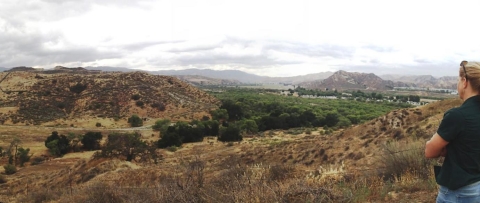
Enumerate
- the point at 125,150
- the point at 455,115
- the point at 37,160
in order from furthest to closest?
the point at 37,160, the point at 125,150, the point at 455,115

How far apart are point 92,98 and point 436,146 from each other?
2837 inches

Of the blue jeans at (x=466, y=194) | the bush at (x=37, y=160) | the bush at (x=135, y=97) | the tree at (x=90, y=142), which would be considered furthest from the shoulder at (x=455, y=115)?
the bush at (x=135, y=97)

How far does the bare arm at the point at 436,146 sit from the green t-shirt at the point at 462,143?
0.12ft

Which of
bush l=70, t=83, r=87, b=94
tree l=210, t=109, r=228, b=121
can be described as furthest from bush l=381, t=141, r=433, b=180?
bush l=70, t=83, r=87, b=94

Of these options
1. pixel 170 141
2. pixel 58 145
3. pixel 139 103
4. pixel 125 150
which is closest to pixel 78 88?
pixel 139 103

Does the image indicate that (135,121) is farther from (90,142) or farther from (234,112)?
(234,112)

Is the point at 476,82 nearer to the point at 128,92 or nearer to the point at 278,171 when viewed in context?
the point at 278,171

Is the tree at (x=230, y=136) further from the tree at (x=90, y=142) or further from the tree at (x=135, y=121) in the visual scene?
the tree at (x=135, y=121)

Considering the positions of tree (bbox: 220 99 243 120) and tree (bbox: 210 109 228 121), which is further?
tree (bbox: 220 99 243 120)

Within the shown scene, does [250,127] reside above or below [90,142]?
above

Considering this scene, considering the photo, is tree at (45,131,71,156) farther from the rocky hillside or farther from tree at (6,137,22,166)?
the rocky hillside

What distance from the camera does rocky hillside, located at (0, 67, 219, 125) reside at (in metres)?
60.4

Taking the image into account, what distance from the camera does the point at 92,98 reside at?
221ft

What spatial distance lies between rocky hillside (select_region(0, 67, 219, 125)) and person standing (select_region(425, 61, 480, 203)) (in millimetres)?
62667
